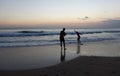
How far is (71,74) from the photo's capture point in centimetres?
898

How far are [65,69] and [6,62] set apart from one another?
383 centimetres

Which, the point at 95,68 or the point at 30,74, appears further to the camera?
the point at 95,68

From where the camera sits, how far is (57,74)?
897 centimetres

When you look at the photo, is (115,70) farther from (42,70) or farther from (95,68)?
(42,70)

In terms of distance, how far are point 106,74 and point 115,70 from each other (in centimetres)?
82

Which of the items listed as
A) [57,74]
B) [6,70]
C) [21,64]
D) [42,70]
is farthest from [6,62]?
[57,74]

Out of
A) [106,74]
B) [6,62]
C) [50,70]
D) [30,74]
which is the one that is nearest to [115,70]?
[106,74]

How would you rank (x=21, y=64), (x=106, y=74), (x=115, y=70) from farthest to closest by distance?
(x=21, y=64), (x=115, y=70), (x=106, y=74)

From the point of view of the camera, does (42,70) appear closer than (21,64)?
Yes

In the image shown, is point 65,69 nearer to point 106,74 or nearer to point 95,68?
point 95,68

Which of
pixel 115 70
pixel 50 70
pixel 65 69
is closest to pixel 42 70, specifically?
pixel 50 70

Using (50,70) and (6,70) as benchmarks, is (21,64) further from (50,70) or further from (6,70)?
(50,70)

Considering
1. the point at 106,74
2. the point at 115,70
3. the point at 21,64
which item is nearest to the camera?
the point at 106,74

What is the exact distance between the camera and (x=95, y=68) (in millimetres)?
9922
